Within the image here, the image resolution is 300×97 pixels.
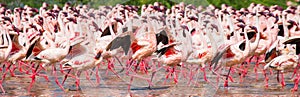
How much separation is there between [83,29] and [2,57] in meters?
3.35

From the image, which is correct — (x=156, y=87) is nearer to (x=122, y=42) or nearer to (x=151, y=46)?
(x=151, y=46)

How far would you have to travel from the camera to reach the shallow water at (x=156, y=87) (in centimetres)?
1081

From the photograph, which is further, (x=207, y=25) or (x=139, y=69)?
(x=139, y=69)

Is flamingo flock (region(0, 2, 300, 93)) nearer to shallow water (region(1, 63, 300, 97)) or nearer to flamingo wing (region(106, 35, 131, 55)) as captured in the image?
flamingo wing (region(106, 35, 131, 55))

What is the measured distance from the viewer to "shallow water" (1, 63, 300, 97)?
10812mm

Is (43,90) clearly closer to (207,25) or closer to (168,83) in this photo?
Result: (168,83)

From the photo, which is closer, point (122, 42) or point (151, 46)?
point (122, 42)

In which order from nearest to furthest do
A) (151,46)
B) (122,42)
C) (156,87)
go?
(122,42)
(151,46)
(156,87)

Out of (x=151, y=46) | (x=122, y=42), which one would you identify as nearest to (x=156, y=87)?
(x=151, y=46)

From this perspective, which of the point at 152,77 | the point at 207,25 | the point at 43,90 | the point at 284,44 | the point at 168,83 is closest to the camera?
the point at 207,25

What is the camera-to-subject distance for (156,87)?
1209 cm

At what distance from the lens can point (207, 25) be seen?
10.3 meters

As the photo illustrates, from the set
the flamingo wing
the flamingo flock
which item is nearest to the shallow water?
the flamingo flock

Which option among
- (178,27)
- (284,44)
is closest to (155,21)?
(178,27)
